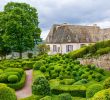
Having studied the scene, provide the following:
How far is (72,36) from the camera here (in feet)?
206

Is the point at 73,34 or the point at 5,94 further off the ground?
the point at 73,34

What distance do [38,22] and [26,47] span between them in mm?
6257

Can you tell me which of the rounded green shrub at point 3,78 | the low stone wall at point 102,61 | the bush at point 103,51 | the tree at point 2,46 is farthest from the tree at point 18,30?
the rounded green shrub at point 3,78

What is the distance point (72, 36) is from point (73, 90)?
38735mm

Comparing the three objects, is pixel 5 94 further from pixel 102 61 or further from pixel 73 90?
pixel 102 61

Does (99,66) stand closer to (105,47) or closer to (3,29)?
(105,47)

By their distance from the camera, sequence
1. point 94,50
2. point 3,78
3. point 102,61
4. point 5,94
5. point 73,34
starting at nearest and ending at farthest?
point 5,94, point 3,78, point 102,61, point 94,50, point 73,34

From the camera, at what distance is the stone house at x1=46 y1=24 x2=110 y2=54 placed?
6309 cm

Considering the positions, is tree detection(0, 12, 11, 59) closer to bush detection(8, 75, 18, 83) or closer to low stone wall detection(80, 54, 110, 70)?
low stone wall detection(80, 54, 110, 70)

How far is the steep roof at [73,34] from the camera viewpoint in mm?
63000

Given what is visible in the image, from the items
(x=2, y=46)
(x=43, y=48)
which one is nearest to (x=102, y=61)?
(x=2, y=46)

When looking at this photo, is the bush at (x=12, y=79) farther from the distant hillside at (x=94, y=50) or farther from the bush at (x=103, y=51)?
the bush at (x=103, y=51)

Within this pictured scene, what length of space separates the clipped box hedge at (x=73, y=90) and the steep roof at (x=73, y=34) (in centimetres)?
3803

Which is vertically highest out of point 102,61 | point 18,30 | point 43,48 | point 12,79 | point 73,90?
point 18,30
